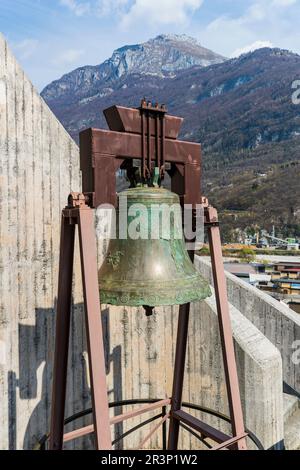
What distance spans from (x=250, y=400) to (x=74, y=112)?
647 feet

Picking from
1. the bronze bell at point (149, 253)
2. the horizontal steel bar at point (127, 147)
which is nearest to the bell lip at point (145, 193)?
the bronze bell at point (149, 253)

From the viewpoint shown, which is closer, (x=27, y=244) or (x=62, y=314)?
(x=62, y=314)

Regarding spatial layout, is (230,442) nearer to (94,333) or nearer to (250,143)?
(94,333)

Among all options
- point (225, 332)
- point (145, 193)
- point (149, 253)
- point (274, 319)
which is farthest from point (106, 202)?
point (274, 319)

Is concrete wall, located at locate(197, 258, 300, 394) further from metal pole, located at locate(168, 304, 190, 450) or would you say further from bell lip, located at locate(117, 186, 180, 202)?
bell lip, located at locate(117, 186, 180, 202)

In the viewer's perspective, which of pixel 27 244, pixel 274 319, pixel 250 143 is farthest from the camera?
pixel 250 143

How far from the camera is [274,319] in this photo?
7797 millimetres

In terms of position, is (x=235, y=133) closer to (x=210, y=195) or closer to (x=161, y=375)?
(x=210, y=195)

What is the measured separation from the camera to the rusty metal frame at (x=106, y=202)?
8.20ft

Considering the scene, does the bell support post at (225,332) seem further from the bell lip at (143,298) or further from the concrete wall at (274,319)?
the concrete wall at (274,319)

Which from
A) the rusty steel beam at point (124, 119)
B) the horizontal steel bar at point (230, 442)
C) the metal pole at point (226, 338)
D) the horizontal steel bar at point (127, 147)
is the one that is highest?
the rusty steel beam at point (124, 119)

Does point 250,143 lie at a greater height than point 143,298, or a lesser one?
greater

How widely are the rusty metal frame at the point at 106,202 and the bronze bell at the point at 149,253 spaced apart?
19 centimetres

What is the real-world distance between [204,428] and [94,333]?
6.00ft
